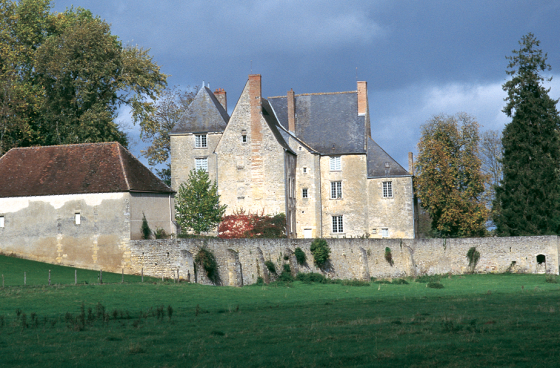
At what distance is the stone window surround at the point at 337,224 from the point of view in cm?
5303

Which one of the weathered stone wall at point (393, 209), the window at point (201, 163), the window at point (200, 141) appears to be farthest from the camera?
the weathered stone wall at point (393, 209)

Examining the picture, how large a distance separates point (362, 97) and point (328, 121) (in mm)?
3265

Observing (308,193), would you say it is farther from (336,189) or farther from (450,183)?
(450,183)

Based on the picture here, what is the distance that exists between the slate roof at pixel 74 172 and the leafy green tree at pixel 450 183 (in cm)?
2176

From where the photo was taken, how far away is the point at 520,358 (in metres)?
12.0

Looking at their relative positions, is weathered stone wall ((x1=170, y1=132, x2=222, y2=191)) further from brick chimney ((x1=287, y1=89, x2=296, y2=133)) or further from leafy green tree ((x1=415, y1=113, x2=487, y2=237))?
leafy green tree ((x1=415, y1=113, x2=487, y2=237))

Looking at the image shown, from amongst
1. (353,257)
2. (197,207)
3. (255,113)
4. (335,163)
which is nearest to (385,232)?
(335,163)

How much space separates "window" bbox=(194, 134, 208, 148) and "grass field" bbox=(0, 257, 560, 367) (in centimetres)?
2402

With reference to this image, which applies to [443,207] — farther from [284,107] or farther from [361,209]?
[284,107]

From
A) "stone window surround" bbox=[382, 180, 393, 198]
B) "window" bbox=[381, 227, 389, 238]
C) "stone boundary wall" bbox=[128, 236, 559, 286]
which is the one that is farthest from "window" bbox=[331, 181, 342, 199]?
"stone boundary wall" bbox=[128, 236, 559, 286]

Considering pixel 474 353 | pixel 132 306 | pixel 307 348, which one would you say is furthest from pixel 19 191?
pixel 474 353

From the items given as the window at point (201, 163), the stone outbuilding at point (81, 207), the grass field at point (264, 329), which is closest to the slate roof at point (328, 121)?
the window at point (201, 163)

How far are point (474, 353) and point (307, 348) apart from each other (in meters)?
3.22

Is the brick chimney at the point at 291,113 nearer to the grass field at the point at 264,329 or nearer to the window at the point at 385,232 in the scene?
the window at the point at 385,232
